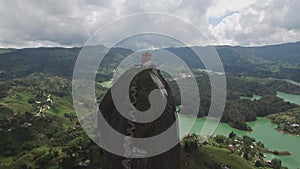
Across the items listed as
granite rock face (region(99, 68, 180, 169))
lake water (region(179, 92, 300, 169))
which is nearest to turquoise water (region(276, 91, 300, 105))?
lake water (region(179, 92, 300, 169))

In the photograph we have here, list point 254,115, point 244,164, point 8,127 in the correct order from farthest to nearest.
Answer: point 254,115
point 8,127
point 244,164

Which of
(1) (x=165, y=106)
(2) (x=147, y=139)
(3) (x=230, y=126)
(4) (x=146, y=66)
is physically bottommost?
(3) (x=230, y=126)

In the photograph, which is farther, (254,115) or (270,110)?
(270,110)

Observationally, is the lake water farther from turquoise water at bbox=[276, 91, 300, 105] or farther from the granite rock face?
turquoise water at bbox=[276, 91, 300, 105]

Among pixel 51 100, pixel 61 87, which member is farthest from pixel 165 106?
pixel 61 87

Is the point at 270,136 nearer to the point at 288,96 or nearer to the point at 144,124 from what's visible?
the point at 144,124

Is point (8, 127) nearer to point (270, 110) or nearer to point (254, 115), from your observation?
point (254, 115)

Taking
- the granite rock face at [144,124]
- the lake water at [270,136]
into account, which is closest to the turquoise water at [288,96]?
the lake water at [270,136]

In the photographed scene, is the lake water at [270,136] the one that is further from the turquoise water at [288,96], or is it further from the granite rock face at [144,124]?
the turquoise water at [288,96]
